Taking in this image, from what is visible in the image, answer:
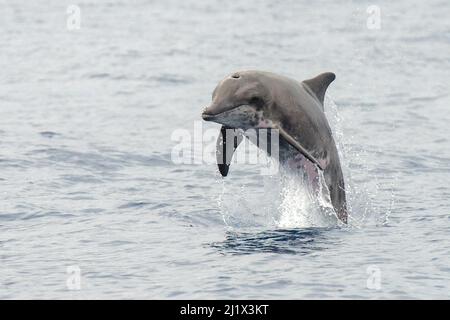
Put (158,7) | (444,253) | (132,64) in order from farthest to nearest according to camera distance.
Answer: (158,7)
(132,64)
(444,253)

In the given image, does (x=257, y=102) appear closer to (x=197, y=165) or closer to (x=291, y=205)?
(x=291, y=205)

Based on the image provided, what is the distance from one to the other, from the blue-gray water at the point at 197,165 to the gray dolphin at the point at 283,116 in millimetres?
1065

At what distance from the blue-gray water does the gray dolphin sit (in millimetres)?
1065

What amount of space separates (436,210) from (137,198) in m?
5.13

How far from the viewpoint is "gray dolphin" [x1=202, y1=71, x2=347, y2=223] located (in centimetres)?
1536

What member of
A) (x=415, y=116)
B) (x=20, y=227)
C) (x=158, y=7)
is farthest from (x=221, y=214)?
(x=158, y=7)

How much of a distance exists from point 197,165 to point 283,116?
733 cm

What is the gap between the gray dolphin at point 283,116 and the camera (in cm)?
1536

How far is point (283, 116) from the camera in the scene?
51.5 feet

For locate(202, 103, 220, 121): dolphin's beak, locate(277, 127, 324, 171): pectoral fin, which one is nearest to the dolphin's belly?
locate(277, 127, 324, 171): pectoral fin

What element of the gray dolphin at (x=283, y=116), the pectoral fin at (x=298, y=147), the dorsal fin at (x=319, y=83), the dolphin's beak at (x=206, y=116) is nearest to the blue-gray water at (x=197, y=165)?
the gray dolphin at (x=283, y=116)

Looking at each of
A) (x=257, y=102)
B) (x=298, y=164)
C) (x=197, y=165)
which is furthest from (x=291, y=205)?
(x=197, y=165)
